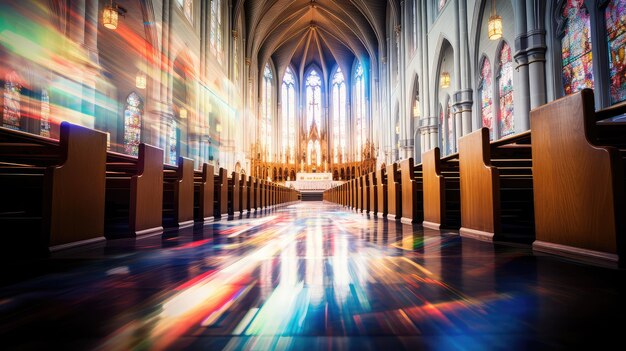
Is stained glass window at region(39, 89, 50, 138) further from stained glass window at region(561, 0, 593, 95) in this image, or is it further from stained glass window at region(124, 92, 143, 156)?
stained glass window at region(561, 0, 593, 95)

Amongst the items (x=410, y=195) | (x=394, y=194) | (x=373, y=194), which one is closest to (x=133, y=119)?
(x=373, y=194)

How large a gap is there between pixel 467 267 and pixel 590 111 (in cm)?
93

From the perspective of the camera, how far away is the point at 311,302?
1080mm

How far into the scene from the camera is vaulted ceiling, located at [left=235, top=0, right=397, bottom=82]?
1933cm

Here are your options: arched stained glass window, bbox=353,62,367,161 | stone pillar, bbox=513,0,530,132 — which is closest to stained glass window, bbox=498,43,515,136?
stone pillar, bbox=513,0,530,132

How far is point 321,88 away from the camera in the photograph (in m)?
28.1

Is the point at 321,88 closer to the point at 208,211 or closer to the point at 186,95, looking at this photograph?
the point at 186,95

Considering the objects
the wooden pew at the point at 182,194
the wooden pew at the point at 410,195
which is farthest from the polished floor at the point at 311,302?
the wooden pew at the point at 410,195

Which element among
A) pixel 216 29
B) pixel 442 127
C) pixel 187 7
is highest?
pixel 216 29

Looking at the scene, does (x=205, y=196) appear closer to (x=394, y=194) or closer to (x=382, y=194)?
(x=394, y=194)

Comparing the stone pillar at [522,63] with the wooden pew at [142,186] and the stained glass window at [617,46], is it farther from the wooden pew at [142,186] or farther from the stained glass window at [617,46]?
the wooden pew at [142,186]

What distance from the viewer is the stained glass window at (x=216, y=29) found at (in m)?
14.4

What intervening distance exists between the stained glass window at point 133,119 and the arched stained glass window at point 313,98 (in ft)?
47.3

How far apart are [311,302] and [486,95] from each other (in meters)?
9.84
